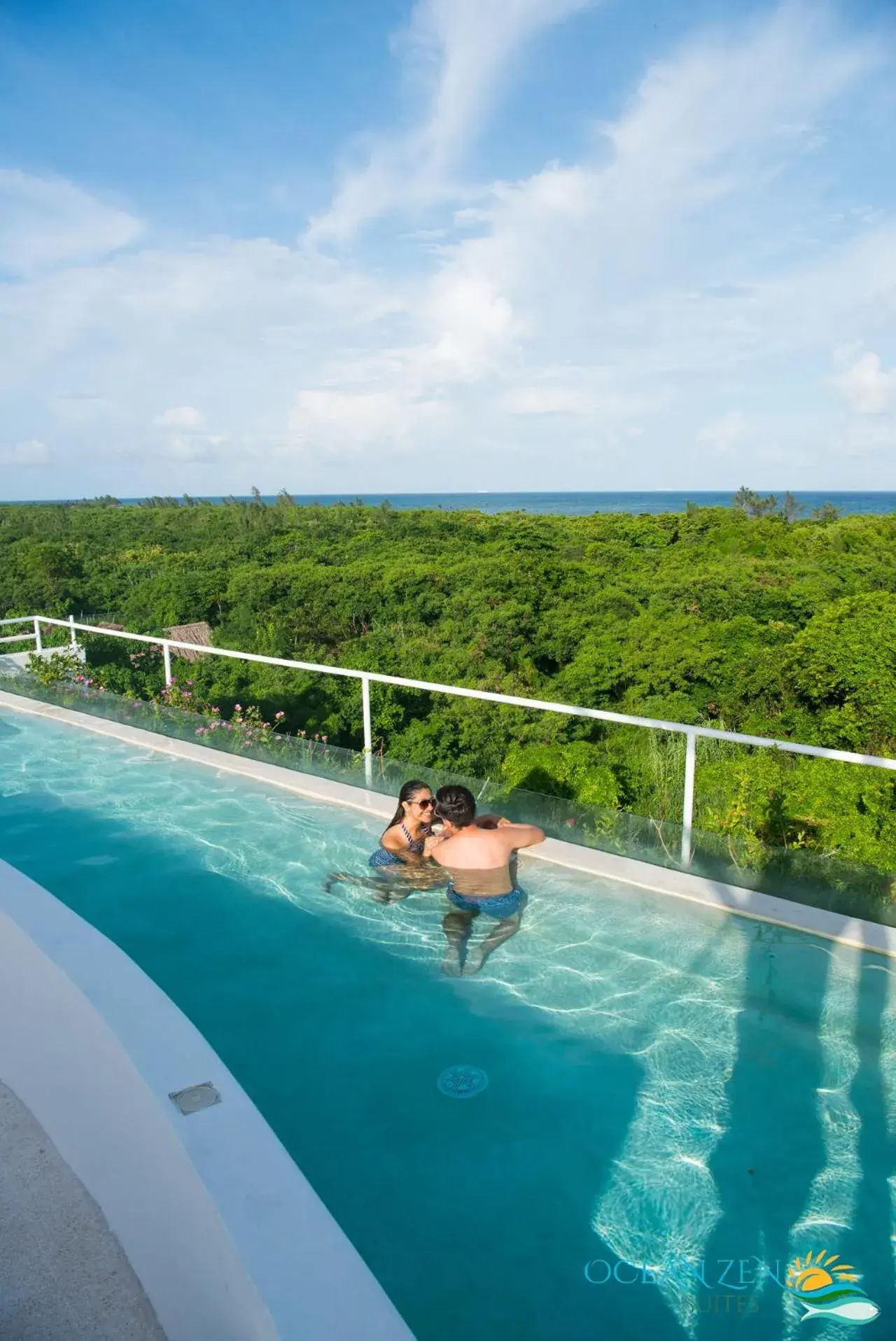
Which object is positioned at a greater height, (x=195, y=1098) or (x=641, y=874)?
(x=195, y=1098)

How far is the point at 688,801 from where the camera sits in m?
3.74

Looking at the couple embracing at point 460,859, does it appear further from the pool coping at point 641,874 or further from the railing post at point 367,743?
the railing post at point 367,743

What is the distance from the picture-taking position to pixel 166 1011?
2434 mm

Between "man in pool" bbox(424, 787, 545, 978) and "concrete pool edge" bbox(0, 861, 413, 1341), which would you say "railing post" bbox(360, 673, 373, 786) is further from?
"concrete pool edge" bbox(0, 861, 413, 1341)

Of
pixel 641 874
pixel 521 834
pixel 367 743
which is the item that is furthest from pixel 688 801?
pixel 367 743

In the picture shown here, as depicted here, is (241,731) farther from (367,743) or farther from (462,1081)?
(462,1081)

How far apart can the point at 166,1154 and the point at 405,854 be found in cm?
209

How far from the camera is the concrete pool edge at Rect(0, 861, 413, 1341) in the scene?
159cm

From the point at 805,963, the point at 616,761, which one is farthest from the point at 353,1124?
the point at 616,761

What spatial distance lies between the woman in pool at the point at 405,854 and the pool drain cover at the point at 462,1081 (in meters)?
1.21

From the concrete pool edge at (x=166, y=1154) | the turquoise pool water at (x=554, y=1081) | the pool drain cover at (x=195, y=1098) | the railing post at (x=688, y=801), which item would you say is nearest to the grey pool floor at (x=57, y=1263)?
the concrete pool edge at (x=166, y=1154)

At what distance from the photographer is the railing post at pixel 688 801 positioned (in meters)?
3.67

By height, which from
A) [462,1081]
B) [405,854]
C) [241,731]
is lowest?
[462,1081]

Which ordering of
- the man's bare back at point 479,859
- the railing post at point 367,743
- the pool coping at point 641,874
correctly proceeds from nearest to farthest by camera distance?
the pool coping at point 641,874 → the man's bare back at point 479,859 → the railing post at point 367,743
